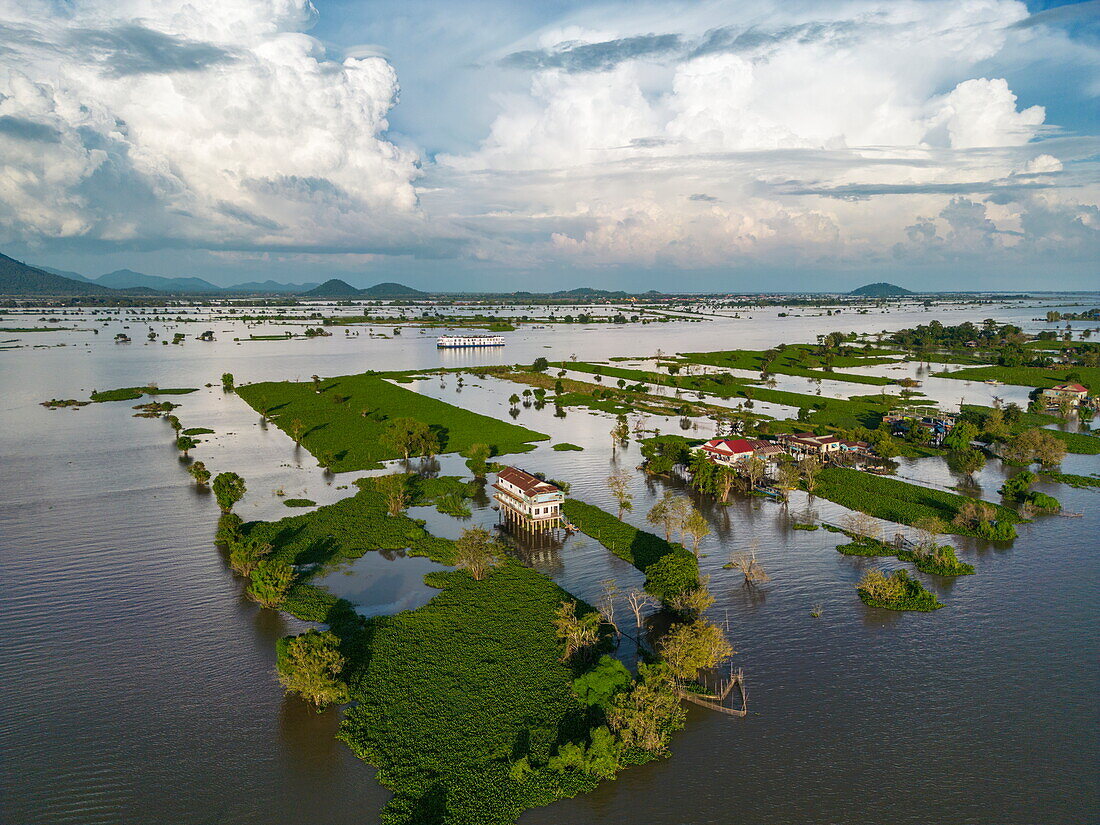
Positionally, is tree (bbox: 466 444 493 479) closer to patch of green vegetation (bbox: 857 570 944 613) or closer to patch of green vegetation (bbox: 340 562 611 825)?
patch of green vegetation (bbox: 340 562 611 825)

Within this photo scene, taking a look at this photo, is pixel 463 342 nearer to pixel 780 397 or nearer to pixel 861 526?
pixel 780 397

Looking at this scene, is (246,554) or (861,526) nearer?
(246,554)

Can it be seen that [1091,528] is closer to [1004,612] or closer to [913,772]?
[1004,612]

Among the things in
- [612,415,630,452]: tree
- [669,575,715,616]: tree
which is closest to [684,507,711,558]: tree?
[669,575,715,616]: tree

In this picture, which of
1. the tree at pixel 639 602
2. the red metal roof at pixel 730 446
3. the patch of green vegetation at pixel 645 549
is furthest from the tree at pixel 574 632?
the red metal roof at pixel 730 446

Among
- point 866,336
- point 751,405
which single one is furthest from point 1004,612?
point 866,336

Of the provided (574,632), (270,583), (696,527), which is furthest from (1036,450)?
(270,583)
